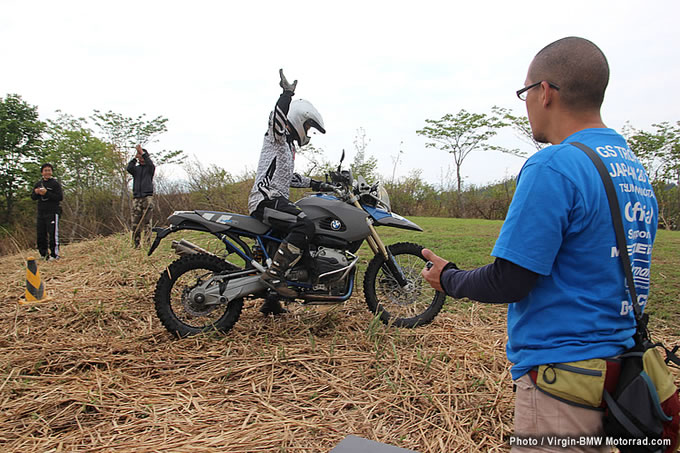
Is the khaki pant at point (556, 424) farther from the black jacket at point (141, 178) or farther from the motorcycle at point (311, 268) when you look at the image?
the black jacket at point (141, 178)


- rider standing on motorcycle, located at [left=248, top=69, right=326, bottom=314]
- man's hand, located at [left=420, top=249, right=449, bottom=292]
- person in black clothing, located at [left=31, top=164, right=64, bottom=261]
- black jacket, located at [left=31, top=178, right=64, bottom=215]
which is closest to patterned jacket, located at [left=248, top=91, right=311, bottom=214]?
rider standing on motorcycle, located at [left=248, top=69, right=326, bottom=314]

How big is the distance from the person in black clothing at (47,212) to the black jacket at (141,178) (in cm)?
154

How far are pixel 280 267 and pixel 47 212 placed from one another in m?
7.42

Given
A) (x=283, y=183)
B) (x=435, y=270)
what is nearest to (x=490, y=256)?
(x=283, y=183)

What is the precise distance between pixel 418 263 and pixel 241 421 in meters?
2.27

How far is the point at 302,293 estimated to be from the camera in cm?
372

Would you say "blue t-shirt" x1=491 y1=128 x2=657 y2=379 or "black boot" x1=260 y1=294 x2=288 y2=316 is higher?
"blue t-shirt" x1=491 y1=128 x2=657 y2=379

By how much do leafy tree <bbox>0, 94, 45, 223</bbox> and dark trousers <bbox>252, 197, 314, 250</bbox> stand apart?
81.9 ft

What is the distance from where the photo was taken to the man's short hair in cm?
125

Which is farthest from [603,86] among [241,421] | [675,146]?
[675,146]

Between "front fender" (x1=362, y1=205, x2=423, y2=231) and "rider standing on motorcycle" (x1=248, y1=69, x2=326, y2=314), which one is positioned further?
"front fender" (x1=362, y1=205, x2=423, y2=231)


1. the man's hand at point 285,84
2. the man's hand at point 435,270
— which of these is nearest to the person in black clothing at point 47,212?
the man's hand at point 285,84

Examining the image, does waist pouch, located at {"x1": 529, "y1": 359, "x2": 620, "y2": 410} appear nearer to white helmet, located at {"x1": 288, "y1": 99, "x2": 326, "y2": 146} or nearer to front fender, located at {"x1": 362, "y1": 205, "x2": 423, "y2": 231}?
front fender, located at {"x1": 362, "y1": 205, "x2": 423, "y2": 231}

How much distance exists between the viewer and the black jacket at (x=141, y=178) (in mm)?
8711
